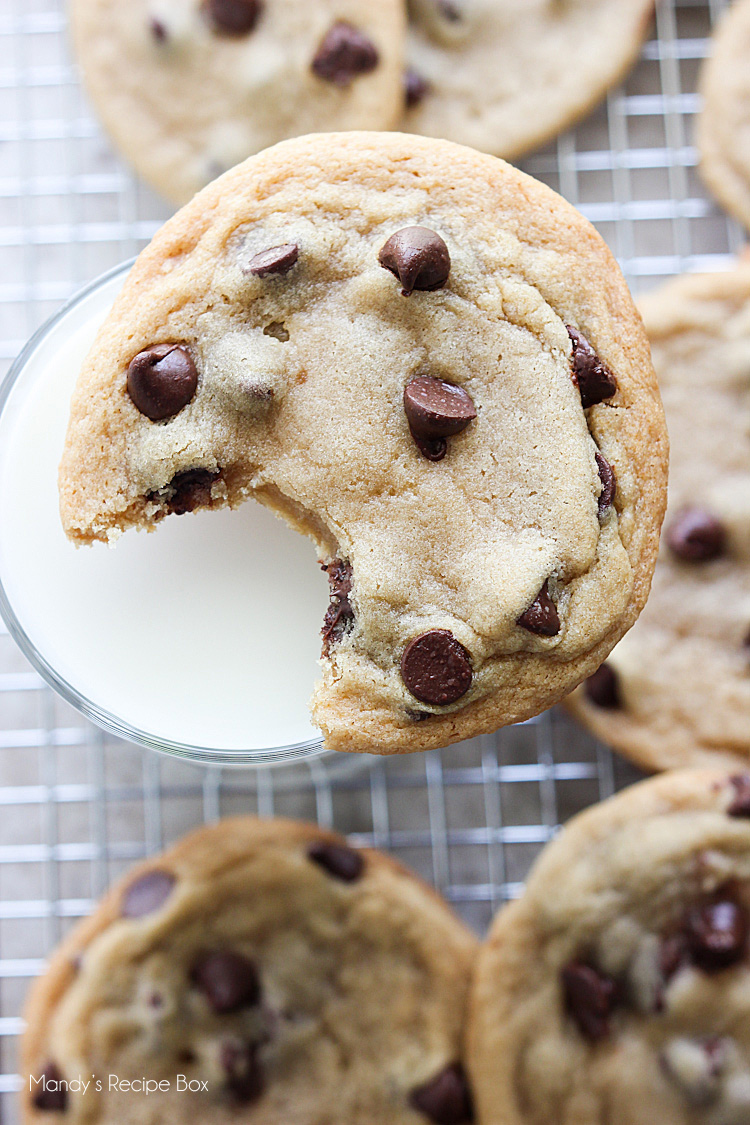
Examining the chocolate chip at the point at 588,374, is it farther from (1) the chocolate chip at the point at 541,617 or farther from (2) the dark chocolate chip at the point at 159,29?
(2) the dark chocolate chip at the point at 159,29

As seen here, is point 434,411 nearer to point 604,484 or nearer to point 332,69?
point 604,484

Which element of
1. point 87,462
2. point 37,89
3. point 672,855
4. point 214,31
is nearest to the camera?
point 87,462

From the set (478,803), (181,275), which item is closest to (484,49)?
(181,275)

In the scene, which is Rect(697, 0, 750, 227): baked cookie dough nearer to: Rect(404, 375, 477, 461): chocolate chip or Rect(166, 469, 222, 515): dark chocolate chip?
Rect(404, 375, 477, 461): chocolate chip

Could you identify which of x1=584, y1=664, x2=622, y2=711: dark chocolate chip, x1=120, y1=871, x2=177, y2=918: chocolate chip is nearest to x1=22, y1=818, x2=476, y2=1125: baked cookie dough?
x1=120, y1=871, x2=177, y2=918: chocolate chip

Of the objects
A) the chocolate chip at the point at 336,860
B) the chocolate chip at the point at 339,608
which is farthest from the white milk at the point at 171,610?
the chocolate chip at the point at 336,860

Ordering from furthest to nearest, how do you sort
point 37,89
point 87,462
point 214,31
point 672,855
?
1. point 37,89
2. point 214,31
3. point 672,855
4. point 87,462

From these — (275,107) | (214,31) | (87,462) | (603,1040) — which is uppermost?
(214,31)

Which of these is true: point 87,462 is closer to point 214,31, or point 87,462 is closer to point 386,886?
point 386,886
